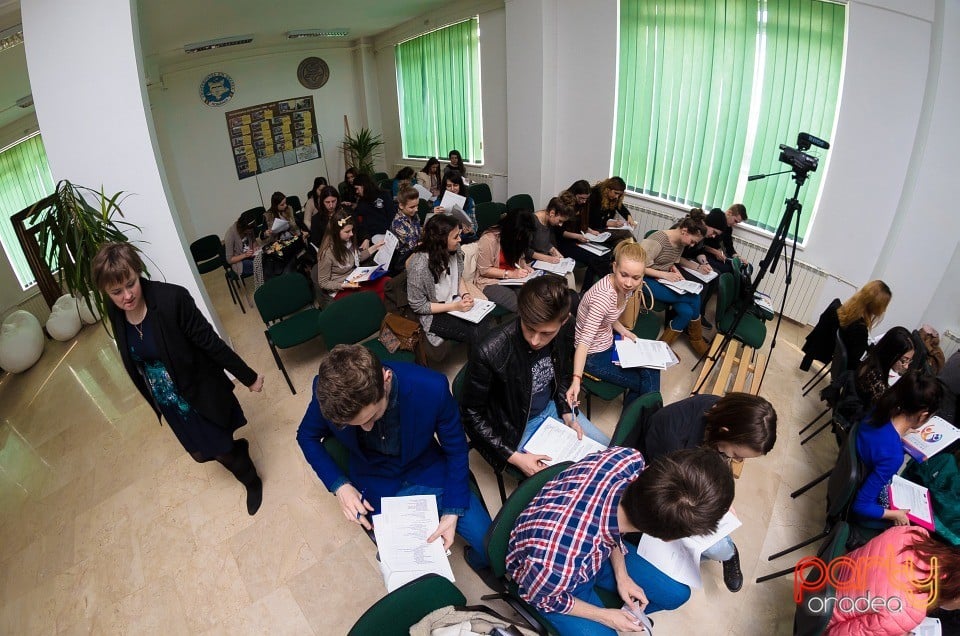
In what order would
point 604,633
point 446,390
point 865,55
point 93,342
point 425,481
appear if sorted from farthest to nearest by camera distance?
point 93,342, point 865,55, point 425,481, point 446,390, point 604,633

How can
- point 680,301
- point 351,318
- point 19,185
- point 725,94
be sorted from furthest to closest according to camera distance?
point 19,185 < point 725,94 < point 680,301 < point 351,318

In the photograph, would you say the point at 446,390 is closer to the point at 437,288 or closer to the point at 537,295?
the point at 537,295

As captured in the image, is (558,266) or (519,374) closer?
(519,374)

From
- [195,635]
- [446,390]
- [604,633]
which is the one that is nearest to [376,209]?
[446,390]

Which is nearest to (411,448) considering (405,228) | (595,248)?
(405,228)

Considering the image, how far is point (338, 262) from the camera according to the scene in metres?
3.84

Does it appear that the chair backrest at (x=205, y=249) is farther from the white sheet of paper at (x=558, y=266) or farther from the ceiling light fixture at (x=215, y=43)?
the white sheet of paper at (x=558, y=266)

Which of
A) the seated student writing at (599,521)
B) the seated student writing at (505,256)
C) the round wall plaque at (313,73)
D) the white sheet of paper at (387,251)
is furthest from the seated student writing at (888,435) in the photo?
the round wall plaque at (313,73)

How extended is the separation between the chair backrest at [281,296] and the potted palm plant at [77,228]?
0.99m

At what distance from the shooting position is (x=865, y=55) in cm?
358

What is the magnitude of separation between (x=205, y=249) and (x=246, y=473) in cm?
352

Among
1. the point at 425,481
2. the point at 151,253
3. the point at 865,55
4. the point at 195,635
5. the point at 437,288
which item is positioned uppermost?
the point at 865,55

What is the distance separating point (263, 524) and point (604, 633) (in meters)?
2.08

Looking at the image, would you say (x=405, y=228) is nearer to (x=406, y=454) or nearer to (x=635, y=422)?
(x=406, y=454)
